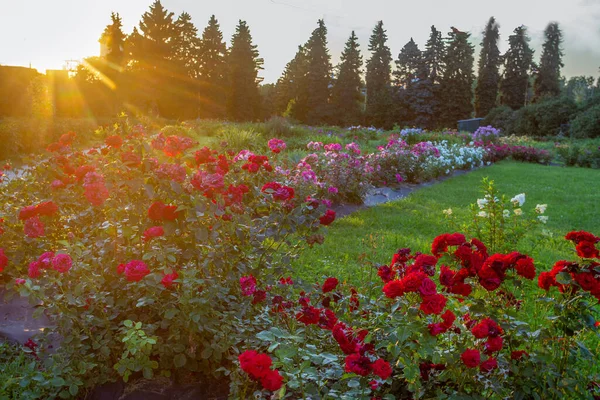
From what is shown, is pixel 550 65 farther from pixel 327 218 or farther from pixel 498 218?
pixel 327 218

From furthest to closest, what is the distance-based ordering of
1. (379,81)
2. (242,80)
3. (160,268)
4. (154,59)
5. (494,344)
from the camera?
1. (379,81)
2. (154,59)
3. (242,80)
4. (160,268)
5. (494,344)

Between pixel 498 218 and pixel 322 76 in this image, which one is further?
pixel 322 76

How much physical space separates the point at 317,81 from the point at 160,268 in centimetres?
3483

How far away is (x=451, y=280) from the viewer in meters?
1.57

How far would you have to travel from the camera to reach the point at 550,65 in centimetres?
3794

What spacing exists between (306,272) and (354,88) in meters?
33.8

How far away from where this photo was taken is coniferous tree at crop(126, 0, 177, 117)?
31.5 m

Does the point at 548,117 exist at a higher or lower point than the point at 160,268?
higher

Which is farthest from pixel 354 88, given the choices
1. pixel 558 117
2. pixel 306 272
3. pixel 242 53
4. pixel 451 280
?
pixel 451 280

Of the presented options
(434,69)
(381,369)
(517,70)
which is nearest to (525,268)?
(381,369)

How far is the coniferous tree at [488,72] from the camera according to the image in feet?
123

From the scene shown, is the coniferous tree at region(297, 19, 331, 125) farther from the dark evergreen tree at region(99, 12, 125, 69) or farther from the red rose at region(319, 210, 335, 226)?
the red rose at region(319, 210, 335, 226)

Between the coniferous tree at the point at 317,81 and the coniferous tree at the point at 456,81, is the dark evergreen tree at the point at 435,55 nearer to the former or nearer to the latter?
the coniferous tree at the point at 456,81

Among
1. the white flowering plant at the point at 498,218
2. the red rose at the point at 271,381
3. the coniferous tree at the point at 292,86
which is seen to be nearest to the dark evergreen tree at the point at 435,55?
the coniferous tree at the point at 292,86
